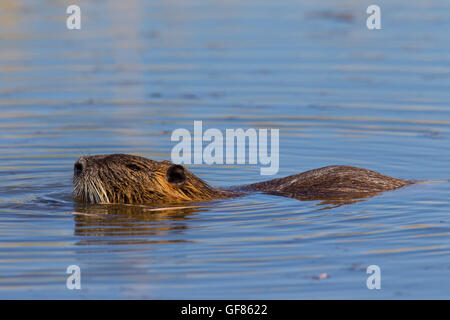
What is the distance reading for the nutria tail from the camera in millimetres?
8570

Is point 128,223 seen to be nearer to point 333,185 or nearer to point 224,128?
point 333,185

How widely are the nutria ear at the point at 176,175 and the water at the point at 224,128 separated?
285mm

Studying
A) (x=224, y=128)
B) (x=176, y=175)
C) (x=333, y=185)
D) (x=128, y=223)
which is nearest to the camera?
(x=128, y=223)

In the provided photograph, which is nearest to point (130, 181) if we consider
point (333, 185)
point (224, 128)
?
point (333, 185)

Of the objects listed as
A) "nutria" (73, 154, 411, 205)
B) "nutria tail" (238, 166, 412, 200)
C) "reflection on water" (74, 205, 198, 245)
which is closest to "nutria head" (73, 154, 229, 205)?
"nutria" (73, 154, 411, 205)

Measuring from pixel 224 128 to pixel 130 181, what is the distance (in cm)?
314

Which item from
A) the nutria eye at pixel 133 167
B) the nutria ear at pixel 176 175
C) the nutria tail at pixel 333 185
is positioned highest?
the nutria eye at pixel 133 167

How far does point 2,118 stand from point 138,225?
463cm

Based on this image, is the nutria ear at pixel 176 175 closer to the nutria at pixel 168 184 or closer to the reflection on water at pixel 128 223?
the nutria at pixel 168 184

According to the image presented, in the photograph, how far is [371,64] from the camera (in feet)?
46.8

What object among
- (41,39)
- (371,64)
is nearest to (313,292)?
(371,64)

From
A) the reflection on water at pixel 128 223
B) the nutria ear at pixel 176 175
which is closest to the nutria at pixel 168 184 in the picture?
the nutria ear at pixel 176 175

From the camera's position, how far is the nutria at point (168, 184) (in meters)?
8.32

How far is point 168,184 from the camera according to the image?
8.44 m
